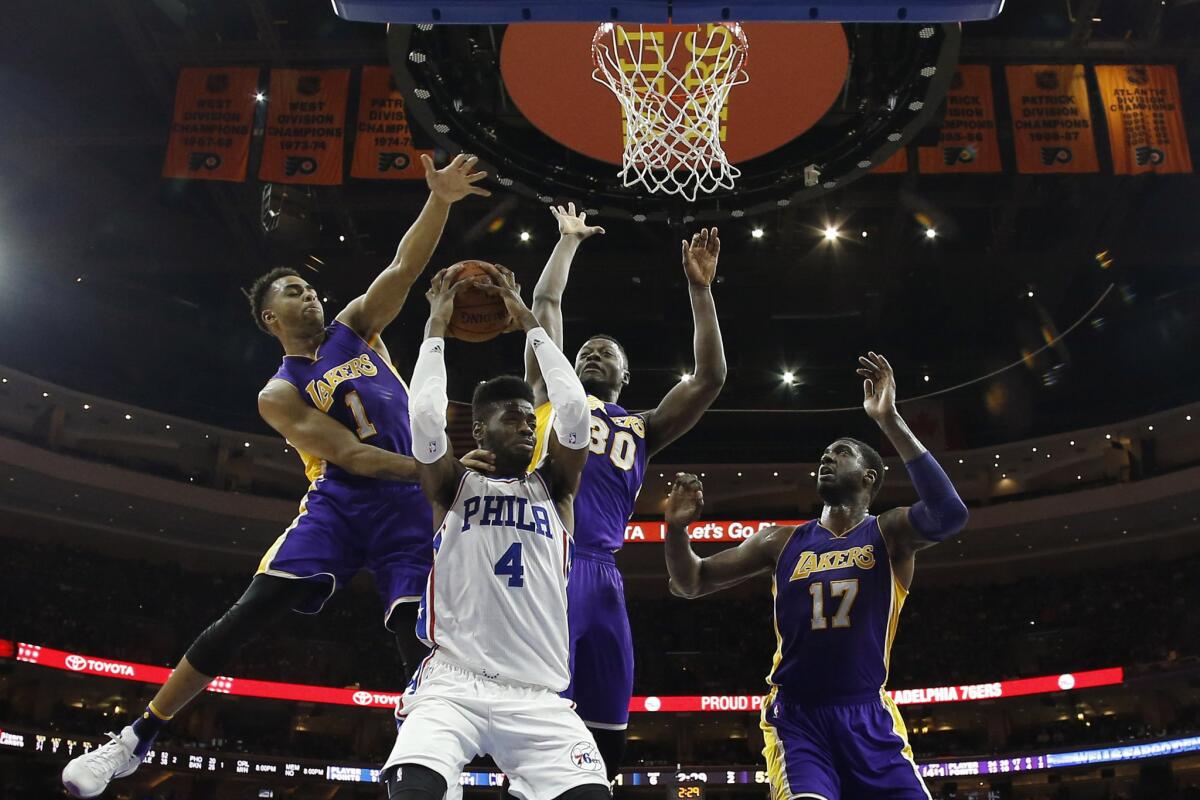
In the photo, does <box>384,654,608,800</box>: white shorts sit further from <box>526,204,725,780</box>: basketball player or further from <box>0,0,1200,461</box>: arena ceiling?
<box>0,0,1200,461</box>: arena ceiling

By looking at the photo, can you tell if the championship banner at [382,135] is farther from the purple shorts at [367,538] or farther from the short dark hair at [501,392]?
the short dark hair at [501,392]

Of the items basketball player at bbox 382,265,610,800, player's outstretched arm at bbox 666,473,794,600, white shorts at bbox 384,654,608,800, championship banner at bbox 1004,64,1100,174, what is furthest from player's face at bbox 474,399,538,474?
championship banner at bbox 1004,64,1100,174

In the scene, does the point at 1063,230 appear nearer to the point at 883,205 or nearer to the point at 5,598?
the point at 883,205

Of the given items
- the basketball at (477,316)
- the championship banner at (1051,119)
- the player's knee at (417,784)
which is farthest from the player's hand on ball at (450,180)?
the championship banner at (1051,119)

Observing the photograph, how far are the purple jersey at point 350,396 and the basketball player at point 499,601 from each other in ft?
2.90

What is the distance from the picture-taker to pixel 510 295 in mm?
4188

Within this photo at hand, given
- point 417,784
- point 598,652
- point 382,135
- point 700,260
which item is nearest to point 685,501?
point 598,652

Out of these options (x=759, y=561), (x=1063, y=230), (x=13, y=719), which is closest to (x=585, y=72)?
(x=759, y=561)

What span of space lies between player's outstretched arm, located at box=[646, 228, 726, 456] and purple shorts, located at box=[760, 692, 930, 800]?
143cm

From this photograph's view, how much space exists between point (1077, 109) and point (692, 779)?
48.4 ft

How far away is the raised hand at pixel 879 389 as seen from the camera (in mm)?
4836

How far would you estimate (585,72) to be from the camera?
918 centimetres

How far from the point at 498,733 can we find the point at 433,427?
103cm

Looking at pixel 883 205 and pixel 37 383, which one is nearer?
pixel 883 205
